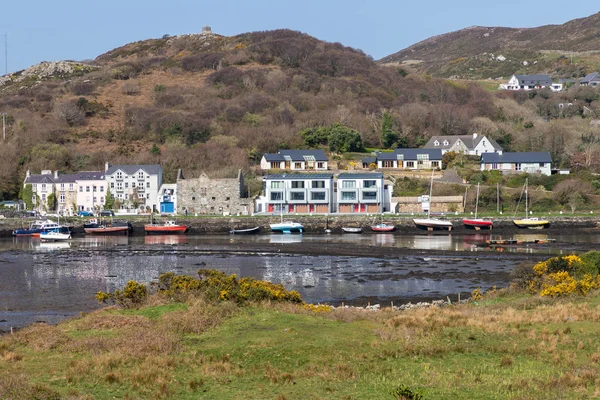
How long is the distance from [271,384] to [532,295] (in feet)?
55.5

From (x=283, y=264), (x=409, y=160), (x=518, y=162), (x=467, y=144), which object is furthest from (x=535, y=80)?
(x=283, y=264)

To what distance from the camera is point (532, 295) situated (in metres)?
29.2

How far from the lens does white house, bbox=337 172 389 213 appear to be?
80.4 metres

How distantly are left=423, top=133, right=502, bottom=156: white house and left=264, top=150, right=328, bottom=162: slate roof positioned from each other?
16.5 meters

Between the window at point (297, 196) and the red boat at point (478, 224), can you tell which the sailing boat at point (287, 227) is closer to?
the window at point (297, 196)

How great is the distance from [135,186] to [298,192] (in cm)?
1901

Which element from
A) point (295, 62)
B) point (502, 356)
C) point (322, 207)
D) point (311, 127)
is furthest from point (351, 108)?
point (502, 356)

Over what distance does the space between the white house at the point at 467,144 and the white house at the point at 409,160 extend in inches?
159

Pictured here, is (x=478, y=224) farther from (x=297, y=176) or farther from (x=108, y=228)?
(x=108, y=228)

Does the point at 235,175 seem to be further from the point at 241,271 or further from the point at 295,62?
the point at 295,62

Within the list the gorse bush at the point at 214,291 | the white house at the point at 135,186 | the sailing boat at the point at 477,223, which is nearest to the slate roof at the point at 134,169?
the white house at the point at 135,186

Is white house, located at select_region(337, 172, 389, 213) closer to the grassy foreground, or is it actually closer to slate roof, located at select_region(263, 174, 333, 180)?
slate roof, located at select_region(263, 174, 333, 180)

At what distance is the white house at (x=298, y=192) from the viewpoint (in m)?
80.5

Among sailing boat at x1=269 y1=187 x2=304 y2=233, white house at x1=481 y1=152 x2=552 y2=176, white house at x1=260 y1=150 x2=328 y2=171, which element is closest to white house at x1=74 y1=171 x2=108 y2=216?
white house at x1=260 y1=150 x2=328 y2=171
